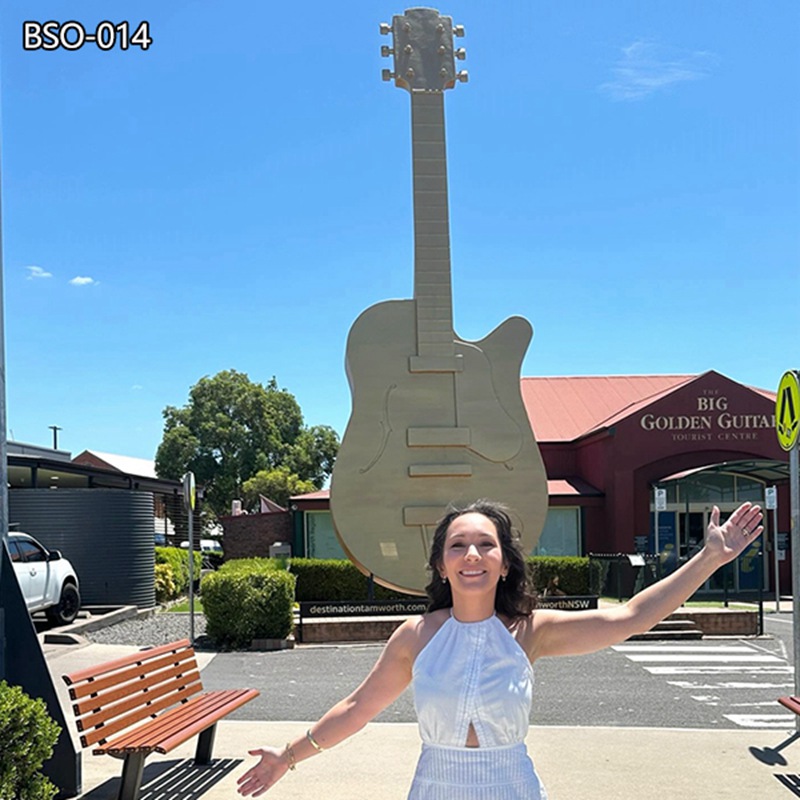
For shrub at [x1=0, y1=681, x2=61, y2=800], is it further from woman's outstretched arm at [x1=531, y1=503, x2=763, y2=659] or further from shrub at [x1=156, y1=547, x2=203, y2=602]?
shrub at [x1=156, y1=547, x2=203, y2=602]

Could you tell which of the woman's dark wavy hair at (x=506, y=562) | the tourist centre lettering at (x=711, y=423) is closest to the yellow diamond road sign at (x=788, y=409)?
the woman's dark wavy hair at (x=506, y=562)

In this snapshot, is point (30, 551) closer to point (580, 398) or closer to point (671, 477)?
point (671, 477)

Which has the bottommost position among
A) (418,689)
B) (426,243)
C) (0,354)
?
(418,689)

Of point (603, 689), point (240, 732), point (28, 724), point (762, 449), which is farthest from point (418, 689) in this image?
point (762, 449)

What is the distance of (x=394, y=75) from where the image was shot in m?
8.80

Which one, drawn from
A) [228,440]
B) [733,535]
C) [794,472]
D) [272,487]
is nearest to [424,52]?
[794,472]

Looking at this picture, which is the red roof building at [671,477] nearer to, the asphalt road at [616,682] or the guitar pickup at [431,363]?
the asphalt road at [616,682]

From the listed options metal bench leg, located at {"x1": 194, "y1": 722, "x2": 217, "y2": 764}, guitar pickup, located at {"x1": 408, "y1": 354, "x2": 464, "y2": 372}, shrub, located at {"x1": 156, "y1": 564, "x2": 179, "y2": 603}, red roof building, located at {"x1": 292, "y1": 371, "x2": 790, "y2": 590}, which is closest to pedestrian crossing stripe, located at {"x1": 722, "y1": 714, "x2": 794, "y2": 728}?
guitar pickup, located at {"x1": 408, "y1": 354, "x2": 464, "y2": 372}

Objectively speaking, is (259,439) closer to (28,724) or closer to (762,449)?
(762,449)

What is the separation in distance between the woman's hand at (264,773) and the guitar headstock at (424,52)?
684cm

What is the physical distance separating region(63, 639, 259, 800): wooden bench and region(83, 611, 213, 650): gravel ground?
25.3 feet

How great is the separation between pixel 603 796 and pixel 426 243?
503cm

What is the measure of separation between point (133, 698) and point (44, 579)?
35.3 ft

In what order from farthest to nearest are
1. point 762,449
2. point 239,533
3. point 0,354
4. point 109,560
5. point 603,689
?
1. point 239,533
2. point 762,449
3. point 109,560
4. point 603,689
5. point 0,354
